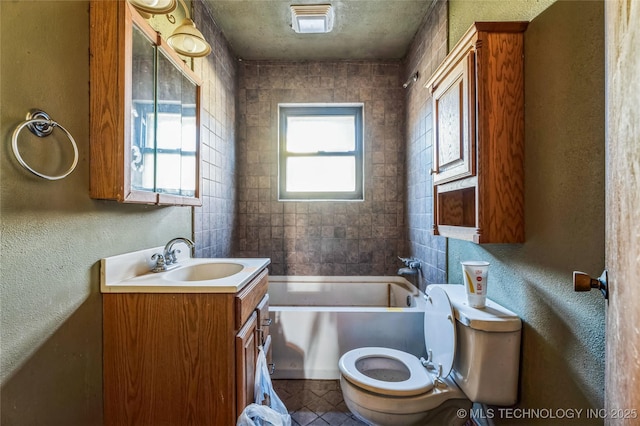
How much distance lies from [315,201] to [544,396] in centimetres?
206

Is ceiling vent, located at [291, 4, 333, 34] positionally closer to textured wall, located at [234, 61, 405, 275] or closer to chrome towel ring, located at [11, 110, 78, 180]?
textured wall, located at [234, 61, 405, 275]

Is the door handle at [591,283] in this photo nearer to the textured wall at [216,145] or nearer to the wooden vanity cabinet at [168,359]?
the wooden vanity cabinet at [168,359]

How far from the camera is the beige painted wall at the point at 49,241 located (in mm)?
768

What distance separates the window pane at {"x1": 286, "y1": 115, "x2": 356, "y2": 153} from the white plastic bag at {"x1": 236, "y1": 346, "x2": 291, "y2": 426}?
79.1 inches

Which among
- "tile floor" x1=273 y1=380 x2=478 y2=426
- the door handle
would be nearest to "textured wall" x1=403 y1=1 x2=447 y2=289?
"tile floor" x1=273 y1=380 x2=478 y2=426

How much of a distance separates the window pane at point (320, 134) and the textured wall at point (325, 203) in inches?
7.6

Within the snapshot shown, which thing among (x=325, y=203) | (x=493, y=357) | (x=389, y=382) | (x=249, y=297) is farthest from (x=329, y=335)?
(x=325, y=203)

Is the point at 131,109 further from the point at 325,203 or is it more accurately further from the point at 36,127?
the point at 325,203

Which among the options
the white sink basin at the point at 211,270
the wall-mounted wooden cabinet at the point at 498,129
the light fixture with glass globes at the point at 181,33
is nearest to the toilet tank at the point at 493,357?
the wall-mounted wooden cabinet at the point at 498,129

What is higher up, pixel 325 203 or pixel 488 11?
pixel 488 11

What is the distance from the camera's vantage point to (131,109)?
1077mm

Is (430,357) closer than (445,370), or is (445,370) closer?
(445,370)

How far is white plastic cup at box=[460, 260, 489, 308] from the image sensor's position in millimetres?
1203

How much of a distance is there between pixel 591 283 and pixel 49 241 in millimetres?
1514
